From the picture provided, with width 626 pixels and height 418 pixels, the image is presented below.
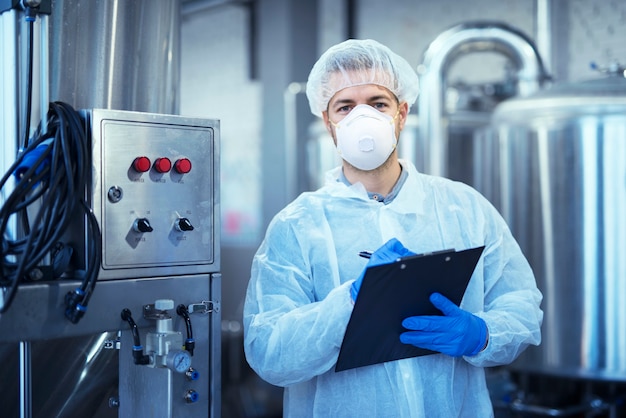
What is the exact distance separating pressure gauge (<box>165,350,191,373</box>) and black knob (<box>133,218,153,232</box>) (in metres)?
0.20

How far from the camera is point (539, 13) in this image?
10.0 ft

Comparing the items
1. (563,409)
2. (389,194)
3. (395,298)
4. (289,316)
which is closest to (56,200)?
(289,316)

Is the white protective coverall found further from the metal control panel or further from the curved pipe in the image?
the curved pipe

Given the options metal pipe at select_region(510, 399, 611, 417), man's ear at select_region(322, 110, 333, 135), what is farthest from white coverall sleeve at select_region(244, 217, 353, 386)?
metal pipe at select_region(510, 399, 611, 417)

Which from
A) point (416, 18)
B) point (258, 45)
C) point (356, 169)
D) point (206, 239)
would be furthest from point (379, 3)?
point (206, 239)

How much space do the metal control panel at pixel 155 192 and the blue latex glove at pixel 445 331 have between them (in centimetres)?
37

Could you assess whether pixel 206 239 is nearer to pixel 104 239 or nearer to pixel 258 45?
pixel 104 239

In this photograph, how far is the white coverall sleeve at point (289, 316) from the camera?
1.22m

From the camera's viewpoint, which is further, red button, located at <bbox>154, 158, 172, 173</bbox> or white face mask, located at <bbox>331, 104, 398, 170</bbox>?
white face mask, located at <bbox>331, 104, 398, 170</bbox>

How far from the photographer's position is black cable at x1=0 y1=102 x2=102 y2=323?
991mm

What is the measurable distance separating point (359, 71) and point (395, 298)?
0.48 metres

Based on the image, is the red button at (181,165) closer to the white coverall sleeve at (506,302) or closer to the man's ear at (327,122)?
the man's ear at (327,122)

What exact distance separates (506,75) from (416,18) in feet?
2.90

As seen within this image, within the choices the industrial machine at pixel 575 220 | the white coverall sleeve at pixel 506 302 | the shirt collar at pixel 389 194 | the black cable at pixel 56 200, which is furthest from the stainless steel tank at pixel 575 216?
the black cable at pixel 56 200
